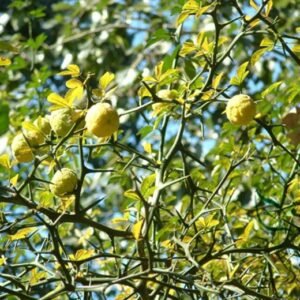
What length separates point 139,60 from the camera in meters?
2.62

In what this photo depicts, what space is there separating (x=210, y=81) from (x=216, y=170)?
1.17 ft

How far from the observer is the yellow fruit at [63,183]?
83 cm

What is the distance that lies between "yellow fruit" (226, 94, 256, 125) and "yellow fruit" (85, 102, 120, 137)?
0.43ft

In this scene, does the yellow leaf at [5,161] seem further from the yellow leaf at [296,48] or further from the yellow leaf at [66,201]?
the yellow leaf at [296,48]

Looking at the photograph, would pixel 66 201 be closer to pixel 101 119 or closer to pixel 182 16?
pixel 101 119

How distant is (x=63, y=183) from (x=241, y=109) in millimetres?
199

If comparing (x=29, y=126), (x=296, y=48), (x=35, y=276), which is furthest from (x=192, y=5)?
(x=35, y=276)

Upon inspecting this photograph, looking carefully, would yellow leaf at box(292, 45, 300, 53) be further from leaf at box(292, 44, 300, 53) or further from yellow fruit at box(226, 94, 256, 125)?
yellow fruit at box(226, 94, 256, 125)

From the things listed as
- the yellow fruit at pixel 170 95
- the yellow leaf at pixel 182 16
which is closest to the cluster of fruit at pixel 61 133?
the yellow fruit at pixel 170 95

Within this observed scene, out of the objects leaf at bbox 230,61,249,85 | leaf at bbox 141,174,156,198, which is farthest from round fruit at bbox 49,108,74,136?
leaf at bbox 230,61,249,85

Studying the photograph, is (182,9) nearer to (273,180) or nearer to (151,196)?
(151,196)

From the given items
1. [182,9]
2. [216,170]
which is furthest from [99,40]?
[182,9]

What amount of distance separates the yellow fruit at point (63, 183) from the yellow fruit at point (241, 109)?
7.1 inches

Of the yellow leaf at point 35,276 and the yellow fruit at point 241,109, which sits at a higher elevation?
the yellow fruit at point 241,109
